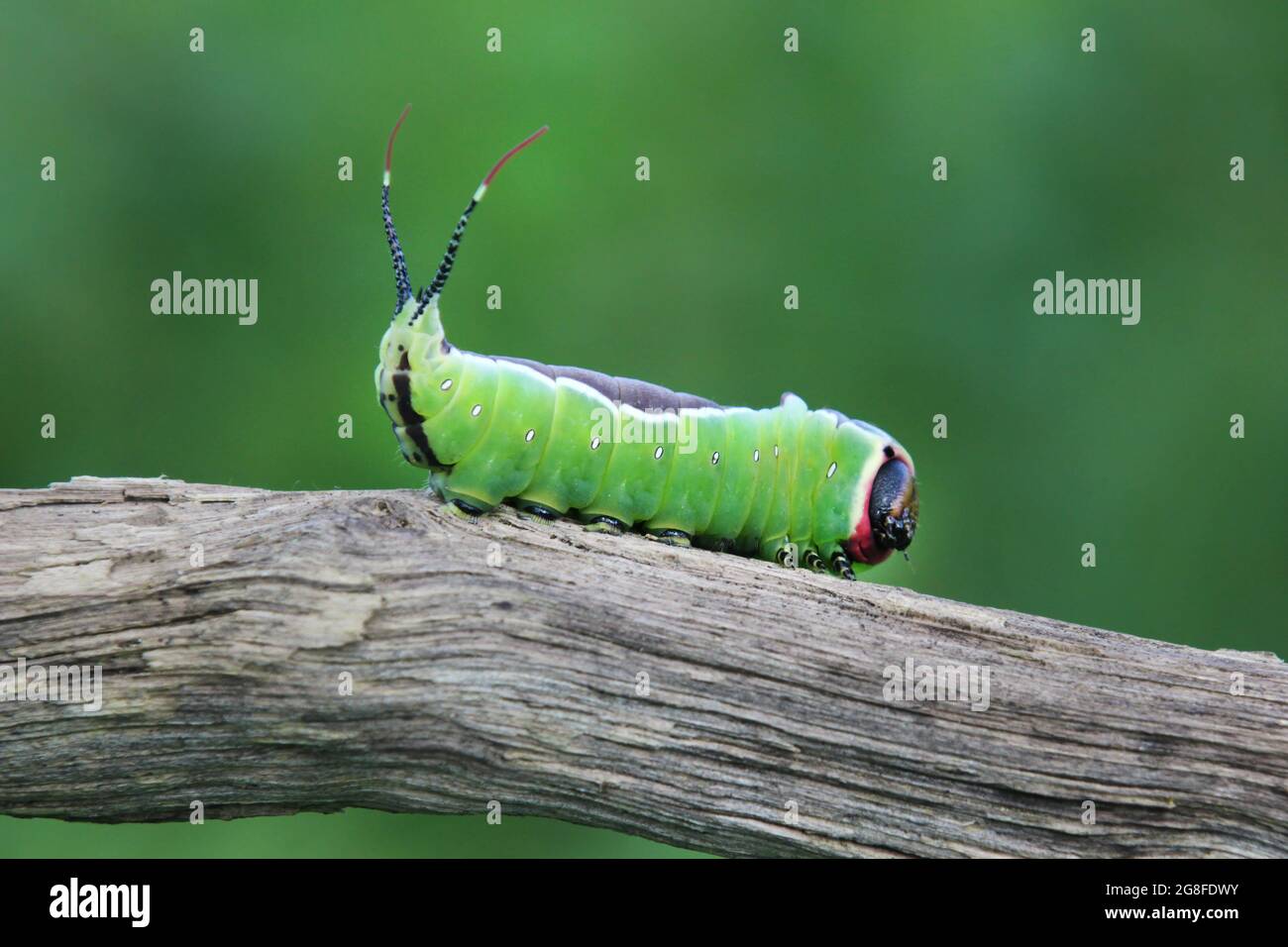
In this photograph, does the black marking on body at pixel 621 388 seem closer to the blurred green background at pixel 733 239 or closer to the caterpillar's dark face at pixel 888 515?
the caterpillar's dark face at pixel 888 515

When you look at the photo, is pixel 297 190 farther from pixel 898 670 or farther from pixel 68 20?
A: pixel 898 670

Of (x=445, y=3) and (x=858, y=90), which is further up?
(x=445, y=3)

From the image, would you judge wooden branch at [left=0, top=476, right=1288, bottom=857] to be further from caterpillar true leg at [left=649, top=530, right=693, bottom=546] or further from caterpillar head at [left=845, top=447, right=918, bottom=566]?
caterpillar head at [left=845, top=447, right=918, bottom=566]

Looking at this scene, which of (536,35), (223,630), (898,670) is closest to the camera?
(223,630)

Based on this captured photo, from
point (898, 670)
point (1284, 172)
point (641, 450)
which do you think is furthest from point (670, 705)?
point (1284, 172)

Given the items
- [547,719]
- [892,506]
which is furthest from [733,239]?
[547,719]

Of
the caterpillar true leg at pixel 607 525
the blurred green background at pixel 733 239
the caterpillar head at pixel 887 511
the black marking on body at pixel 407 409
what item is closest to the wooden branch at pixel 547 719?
the black marking on body at pixel 407 409
